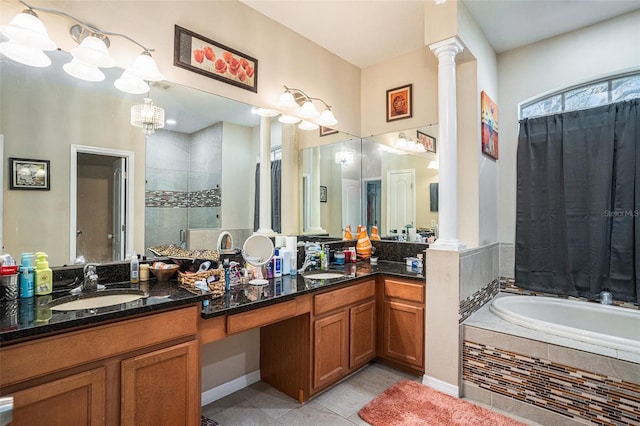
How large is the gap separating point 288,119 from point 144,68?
1.22 meters

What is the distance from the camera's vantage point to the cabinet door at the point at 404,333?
257cm

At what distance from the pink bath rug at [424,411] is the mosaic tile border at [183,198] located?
176 cm

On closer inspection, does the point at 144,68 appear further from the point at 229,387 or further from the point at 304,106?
the point at 229,387

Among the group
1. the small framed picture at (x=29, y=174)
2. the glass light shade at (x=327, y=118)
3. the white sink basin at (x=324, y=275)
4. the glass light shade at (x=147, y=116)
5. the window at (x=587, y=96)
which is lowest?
the white sink basin at (x=324, y=275)

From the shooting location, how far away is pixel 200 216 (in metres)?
2.24

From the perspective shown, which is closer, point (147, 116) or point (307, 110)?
point (147, 116)

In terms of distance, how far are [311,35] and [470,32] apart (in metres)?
1.35

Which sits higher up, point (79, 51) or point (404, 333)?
point (79, 51)

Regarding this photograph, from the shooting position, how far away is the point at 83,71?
1.70 m

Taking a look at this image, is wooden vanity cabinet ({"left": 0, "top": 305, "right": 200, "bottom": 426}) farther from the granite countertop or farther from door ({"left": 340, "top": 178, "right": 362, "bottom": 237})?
door ({"left": 340, "top": 178, "right": 362, "bottom": 237})

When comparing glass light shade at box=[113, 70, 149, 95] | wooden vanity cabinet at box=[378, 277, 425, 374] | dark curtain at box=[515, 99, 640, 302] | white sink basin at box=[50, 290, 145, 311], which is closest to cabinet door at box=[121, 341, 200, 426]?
white sink basin at box=[50, 290, 145, 311]

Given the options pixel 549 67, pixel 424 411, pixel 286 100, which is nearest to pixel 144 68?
pixel 286 100

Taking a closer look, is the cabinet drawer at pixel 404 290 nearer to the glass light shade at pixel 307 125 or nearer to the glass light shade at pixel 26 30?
the glass light shade at pixel 307 125

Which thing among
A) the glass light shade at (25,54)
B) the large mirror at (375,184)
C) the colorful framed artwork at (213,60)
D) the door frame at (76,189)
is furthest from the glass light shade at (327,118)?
the glass light shade at (25,54)
